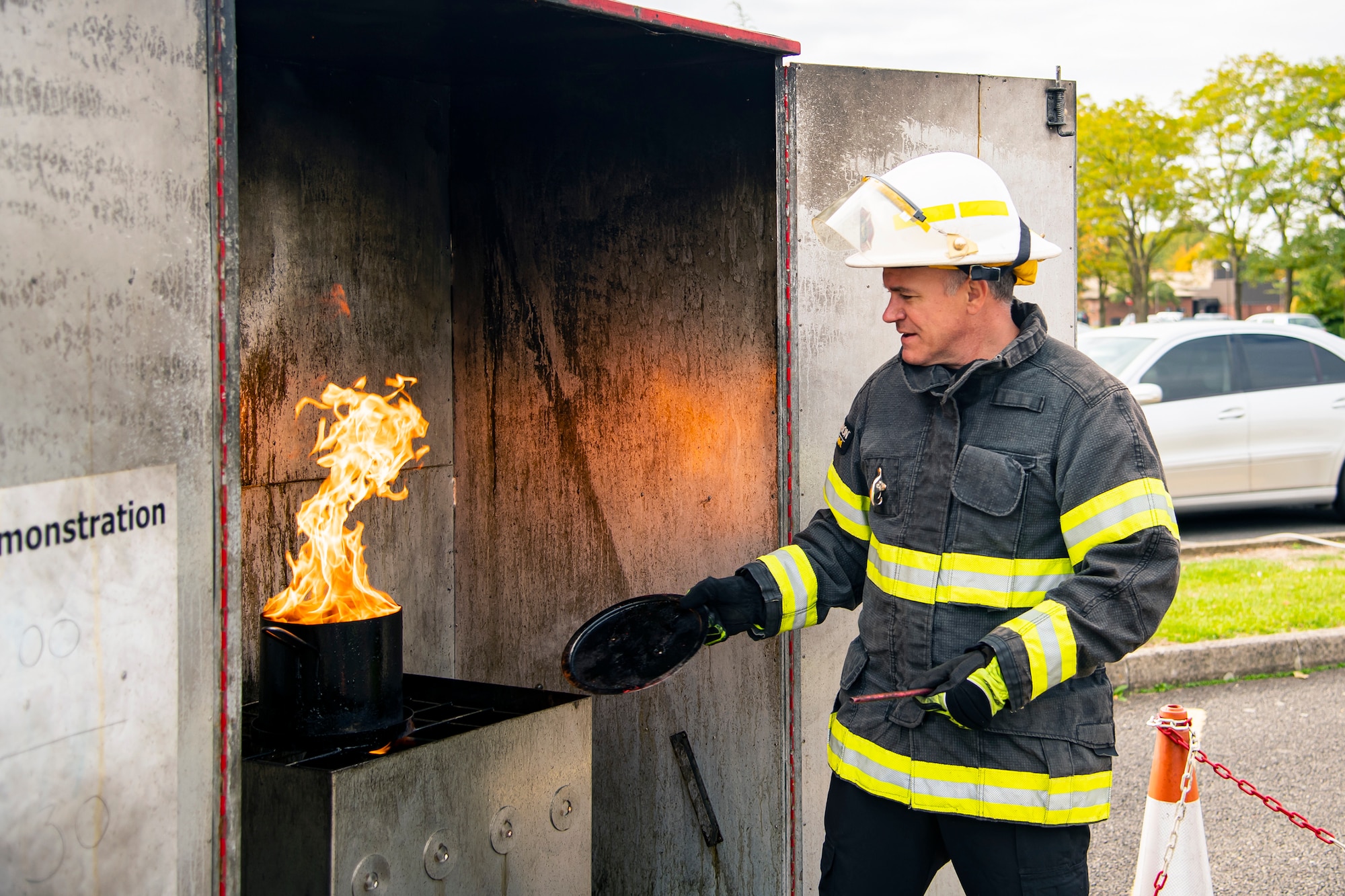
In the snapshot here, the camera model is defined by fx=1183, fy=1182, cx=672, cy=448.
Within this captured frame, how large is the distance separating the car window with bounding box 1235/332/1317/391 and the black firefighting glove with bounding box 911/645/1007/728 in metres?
8.06

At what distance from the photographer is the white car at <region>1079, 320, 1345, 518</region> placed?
9000mm

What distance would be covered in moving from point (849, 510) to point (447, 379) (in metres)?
1.94

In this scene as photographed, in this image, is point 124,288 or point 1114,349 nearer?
point 124,288

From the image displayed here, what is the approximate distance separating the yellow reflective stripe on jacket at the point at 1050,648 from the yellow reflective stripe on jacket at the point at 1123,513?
163 millimetres

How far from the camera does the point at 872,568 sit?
2.69m

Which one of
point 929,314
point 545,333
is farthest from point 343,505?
point 929,314

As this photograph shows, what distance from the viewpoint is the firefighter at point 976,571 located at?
7.57 feet

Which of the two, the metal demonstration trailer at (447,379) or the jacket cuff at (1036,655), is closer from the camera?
the metal demonstration trailer at (447,379)

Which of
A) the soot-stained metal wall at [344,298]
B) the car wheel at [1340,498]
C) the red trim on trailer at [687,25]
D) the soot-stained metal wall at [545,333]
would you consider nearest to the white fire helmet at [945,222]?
the red trim on trailer at [687,25]

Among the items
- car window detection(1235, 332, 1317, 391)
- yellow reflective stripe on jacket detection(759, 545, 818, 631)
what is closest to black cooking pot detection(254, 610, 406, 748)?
yellow reflective stripe on jacket detection(759, 545, 818, 631)

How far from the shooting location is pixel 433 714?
3211mm

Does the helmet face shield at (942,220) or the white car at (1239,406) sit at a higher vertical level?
the helmet face shield at (942,220)

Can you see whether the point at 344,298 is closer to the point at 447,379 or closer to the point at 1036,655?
the point at 447,379

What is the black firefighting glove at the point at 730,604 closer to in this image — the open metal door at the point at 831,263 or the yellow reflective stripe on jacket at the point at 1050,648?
the open metal door at the point at 831,263
